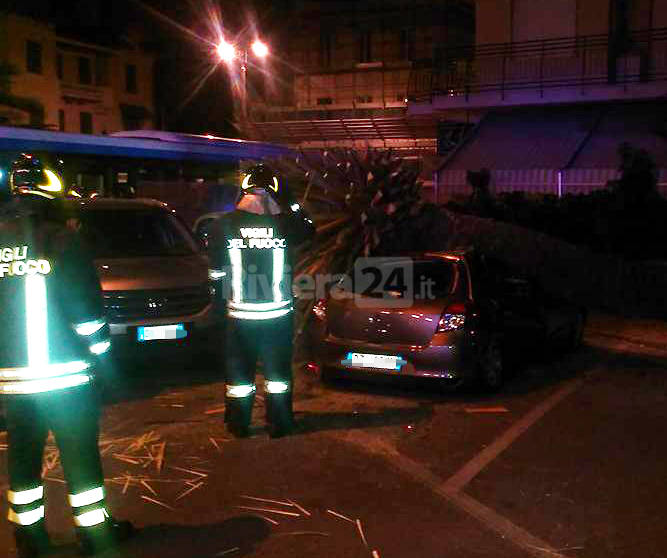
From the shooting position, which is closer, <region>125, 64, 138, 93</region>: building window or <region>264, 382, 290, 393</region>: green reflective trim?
<region>264, 382, 290, 393</region>: green reflective trim

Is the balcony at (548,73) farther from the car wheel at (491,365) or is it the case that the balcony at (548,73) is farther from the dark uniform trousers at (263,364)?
the dark uniform trousers at (263,364)

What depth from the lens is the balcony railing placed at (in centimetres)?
2058

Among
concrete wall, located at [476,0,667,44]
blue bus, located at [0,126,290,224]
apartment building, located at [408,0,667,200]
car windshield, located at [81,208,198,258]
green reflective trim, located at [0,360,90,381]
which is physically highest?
concrete wall, located at [476,0,667,44]

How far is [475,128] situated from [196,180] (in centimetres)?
885

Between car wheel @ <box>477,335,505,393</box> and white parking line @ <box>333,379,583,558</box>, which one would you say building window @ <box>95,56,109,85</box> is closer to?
car wheel @ <box>477,335,505,393</box>

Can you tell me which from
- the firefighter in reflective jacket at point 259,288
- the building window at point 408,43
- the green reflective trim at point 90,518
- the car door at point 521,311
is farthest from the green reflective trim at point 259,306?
the building window at point 408,43

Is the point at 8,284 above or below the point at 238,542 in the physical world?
above

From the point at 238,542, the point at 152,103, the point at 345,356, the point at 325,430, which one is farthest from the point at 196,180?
the point at 152,103

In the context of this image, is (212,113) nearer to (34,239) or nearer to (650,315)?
(650,315)

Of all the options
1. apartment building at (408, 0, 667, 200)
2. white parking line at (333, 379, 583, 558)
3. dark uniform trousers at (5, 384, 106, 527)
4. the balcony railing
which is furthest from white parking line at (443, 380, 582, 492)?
the balcony railing

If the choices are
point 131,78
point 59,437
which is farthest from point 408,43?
point 59,437

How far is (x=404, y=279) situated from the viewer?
8.17 metres

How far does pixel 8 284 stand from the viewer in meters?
4.20

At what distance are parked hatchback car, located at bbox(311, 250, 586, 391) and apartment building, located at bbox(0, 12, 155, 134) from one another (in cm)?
2415
